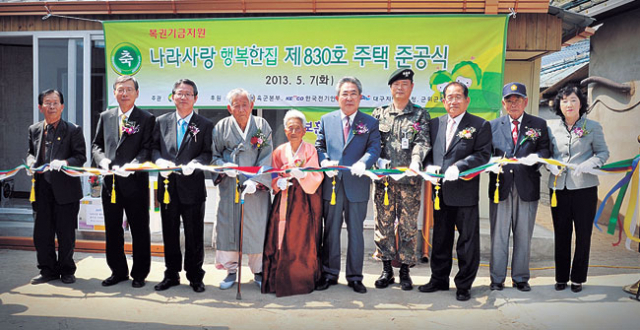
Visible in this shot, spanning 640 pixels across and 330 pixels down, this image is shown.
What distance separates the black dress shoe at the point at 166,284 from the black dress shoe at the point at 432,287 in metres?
2.18

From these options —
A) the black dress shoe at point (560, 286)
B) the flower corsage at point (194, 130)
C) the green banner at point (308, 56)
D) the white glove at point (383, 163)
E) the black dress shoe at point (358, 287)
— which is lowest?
the black dress shoe at point (358, 287)

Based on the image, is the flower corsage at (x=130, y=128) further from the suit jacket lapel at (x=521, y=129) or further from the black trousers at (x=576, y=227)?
the black trousers at (x=576, y=227)

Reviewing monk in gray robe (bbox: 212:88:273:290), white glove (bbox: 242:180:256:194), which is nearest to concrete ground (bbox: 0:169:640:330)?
monk in gray robe (bbox: 212:88:273:290)

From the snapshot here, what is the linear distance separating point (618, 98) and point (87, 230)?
25.7 feet

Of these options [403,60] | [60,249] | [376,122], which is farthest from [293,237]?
[403,60]

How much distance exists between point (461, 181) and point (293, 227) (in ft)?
4.83

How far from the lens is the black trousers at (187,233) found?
431cm

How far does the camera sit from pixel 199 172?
4.28 meters

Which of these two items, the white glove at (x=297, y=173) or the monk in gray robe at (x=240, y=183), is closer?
the white glove at (x=297, y=173)

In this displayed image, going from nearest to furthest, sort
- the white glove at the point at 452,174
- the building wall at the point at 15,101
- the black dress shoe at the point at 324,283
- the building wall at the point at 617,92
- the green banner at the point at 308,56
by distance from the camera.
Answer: the white glove at the point at 452,174 → the black dress shoe at the point at 324,283 → the green banner at the point at 308,56 → the building wall at the point at 617,92 → the building wall at the point at 15,101

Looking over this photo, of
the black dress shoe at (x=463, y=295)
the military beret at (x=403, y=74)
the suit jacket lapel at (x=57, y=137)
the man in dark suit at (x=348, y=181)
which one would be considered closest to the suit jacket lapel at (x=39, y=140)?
the suit jacket lapel at (x=57, y=137)

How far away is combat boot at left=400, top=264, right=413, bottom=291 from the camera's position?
4.36 metres

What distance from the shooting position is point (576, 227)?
4238mm

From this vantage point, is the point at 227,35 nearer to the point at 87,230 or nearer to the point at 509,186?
the point at 87,230
